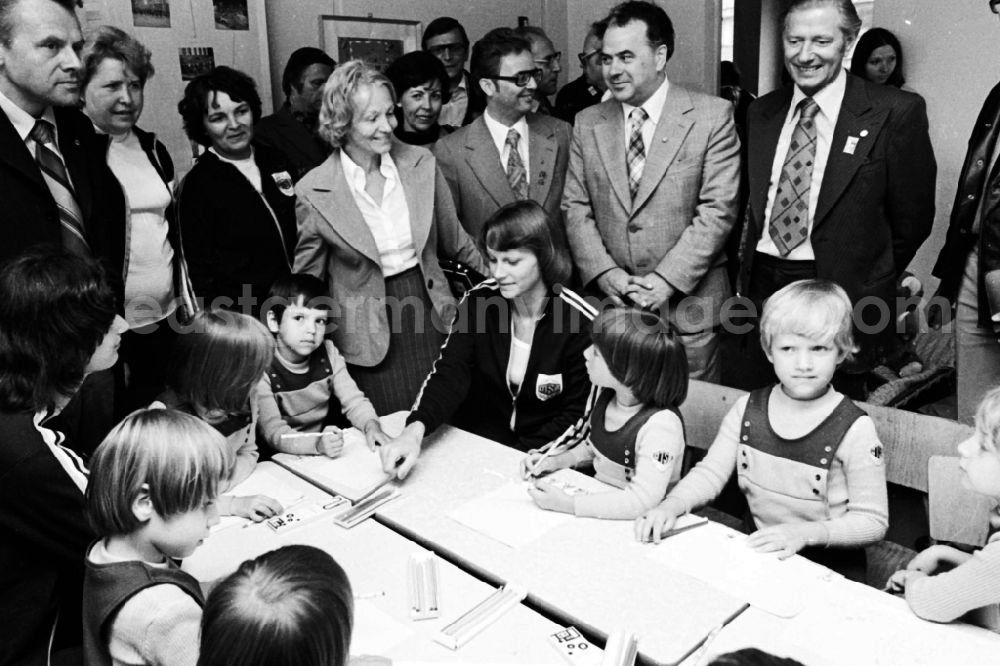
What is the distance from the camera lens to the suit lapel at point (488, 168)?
3434 millimetres

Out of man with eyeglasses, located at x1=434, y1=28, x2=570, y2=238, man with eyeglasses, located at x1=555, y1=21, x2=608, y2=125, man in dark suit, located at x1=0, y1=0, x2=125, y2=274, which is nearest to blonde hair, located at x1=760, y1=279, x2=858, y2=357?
man with eyeglasses, located at x1=434, y1=28, x2=570, y2=238

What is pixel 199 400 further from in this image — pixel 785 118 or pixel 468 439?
pixel 785 118

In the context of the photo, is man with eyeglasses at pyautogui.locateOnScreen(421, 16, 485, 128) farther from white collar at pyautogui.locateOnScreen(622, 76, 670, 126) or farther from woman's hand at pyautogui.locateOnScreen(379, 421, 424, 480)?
woman's hand at pyautogui.locateOnScreen(379, 421, 424, 480)

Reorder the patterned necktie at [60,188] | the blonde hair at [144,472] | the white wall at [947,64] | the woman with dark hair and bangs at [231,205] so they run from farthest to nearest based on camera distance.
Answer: the white wall at [947,64] → the woman with dark hair and bangs at [231,205] → the patterned necktie at [60,188] → the blonde hair at [144,472]

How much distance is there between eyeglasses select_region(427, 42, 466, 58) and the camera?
15.3 ft

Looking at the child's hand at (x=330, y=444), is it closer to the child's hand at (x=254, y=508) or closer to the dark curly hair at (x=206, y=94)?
the child's hand at (x=254, y=508)

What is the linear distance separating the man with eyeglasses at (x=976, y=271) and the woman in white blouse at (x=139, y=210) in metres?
2.72

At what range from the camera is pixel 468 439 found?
7.95 feet

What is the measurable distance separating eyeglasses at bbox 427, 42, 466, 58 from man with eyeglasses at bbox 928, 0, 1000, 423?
2.75 meters

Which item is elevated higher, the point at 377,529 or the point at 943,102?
the point at 943,102

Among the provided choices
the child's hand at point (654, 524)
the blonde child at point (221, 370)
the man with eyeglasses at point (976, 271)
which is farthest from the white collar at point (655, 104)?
the child's hand at point (654, 524)

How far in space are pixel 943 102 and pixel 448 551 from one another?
4180 mm

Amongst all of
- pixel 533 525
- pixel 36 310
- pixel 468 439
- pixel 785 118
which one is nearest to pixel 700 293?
pixel 785 118

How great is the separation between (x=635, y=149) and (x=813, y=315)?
4.35 feet
